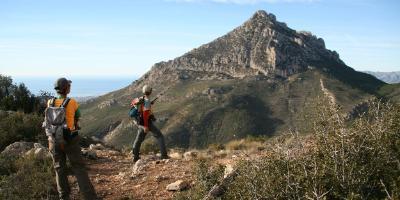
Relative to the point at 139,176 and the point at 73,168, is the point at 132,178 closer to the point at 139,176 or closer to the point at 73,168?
the point at 139,176

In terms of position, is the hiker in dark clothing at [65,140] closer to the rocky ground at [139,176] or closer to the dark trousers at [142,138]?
the rocky ground at [139,176]

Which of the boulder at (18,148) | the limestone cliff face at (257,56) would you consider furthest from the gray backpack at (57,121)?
the limestone cliff face at (257,56)

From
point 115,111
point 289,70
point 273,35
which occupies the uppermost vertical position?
point 273,35

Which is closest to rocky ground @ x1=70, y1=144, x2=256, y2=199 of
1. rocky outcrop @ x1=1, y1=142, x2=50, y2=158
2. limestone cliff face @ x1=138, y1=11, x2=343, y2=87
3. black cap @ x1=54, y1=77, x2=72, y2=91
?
rocky outcrop @ x1=1, y1=142, x2=50, y2=158

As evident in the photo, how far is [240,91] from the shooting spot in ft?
520

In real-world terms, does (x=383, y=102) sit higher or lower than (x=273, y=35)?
lower

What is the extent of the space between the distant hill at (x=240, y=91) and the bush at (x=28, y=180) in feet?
324

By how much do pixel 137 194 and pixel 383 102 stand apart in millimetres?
4670

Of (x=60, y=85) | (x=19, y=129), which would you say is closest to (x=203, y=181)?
(x=60, y=85)

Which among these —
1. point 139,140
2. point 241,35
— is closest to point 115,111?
point 241,35

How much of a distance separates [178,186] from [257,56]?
18195 cm

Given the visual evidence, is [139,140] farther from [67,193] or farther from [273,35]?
[273,35]

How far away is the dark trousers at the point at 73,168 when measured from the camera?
7652 millimetres

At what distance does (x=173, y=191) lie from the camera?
8500 millimetres
